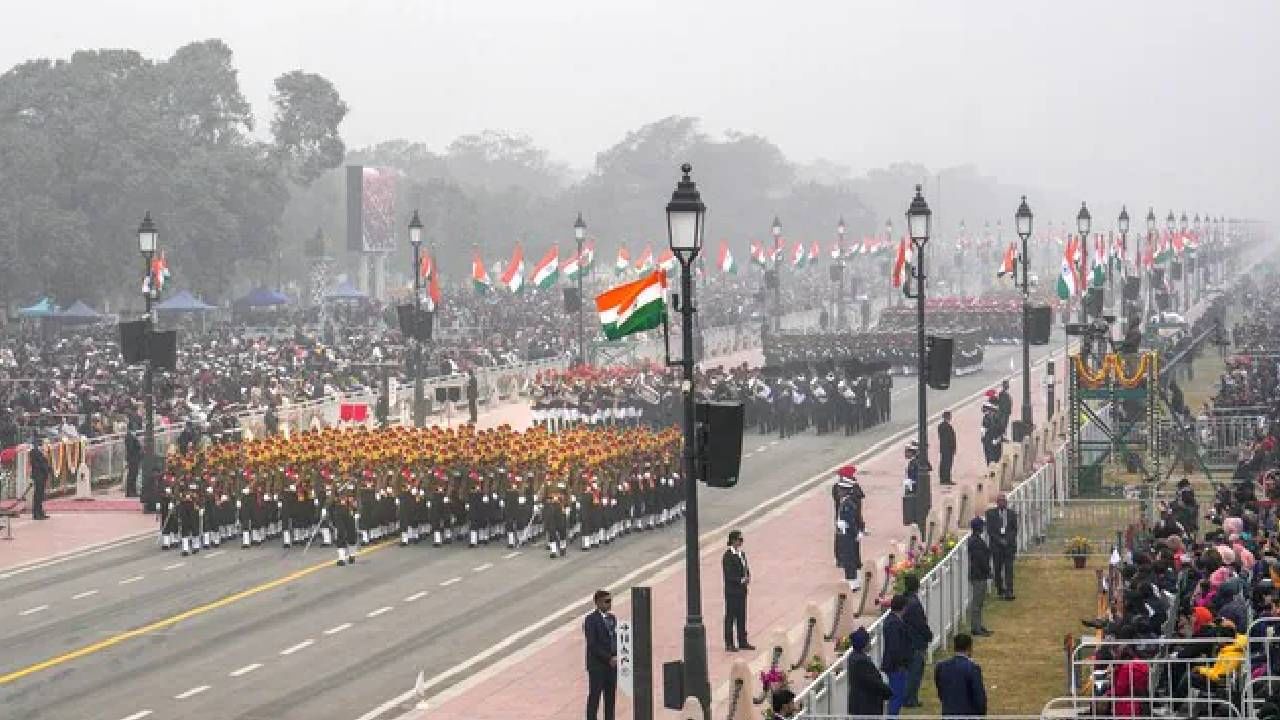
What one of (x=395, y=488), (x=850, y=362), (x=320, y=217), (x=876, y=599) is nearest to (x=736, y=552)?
(x=876, y=599)

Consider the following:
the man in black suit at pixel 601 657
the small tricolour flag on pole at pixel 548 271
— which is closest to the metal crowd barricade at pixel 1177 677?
the man in black suit at pixel 601 657

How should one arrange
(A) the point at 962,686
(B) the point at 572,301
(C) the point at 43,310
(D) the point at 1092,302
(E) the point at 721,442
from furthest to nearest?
(C) the point at 43,310 < (B) the point at 572,301 < (D) the point at 1092,302 < (E) the point at 721,442 < (A) the point at 962,686

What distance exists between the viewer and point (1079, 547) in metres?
34.7

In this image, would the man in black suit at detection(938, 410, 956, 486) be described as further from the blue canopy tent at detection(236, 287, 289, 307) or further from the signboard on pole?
the blue canopy tent at detection(236, 287, 289, 307)

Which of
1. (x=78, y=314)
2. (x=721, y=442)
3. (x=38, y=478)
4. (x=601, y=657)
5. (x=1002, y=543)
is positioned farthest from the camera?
(x=78, y=314)

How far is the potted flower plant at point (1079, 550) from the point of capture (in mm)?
34219

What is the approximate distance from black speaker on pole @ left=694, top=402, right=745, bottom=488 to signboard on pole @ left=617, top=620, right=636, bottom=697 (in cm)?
177

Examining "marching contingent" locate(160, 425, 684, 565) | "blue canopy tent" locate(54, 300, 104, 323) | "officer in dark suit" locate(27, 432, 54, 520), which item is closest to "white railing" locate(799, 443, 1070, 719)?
"marching contingent" locate(160, 425, 684, 565)

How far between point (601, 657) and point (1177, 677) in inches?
252

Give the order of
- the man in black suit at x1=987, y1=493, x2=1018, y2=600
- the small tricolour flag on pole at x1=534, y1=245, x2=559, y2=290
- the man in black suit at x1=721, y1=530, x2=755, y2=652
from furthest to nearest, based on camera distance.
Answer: the small tricolour flag on pole at x1=534, y1=245, x2=559, y2=290 < the man in black suit at x1=987, y1=493, x2=1018, y2=600 < the man in black suit at x1=721, y1=530, x2=755, y2=652

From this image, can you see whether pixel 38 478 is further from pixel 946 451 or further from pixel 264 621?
pixel 946 451

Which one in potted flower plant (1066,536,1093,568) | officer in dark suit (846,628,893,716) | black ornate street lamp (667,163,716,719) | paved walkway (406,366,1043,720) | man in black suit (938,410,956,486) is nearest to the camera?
officer in dark suit (846,628,893,716)

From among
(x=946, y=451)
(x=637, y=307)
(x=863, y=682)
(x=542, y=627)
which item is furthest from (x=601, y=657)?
(x=946, y=451)

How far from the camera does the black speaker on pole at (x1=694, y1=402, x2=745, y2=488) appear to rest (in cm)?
2138
